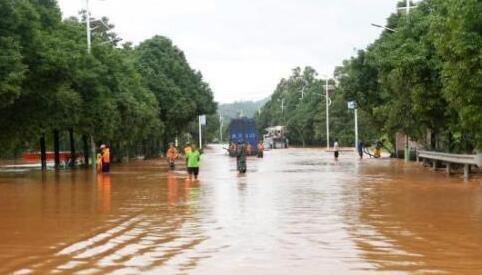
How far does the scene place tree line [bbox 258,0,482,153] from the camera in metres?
21.4

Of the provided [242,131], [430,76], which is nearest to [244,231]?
[430,76]

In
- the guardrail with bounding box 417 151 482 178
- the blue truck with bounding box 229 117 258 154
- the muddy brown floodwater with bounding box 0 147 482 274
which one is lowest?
the muddy brown floodwater with bounding box 0 147 482 274

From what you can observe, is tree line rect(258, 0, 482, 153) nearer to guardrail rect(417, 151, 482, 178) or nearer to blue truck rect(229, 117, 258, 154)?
guardrail rect(417, 151, 482, 178)

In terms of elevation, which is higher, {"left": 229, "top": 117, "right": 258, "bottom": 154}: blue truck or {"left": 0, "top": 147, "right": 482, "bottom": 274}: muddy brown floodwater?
{"left": 229, "top": 117, "right": 258, "bottom": 154}: blue truck

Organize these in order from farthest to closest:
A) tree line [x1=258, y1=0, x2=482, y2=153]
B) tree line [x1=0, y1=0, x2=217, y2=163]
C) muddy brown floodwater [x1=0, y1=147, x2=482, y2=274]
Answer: tree line [x1=0, y1=0, x2=217, y2=163] < tree line [x1=258, y1=0, x2=482, y2=153] < muddy brown floodwater [x1=0, y1=147, x2=482, y2=274]

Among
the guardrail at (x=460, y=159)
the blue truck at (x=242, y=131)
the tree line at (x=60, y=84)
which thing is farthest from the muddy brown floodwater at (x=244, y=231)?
the blue truck at (x=242, y=131)

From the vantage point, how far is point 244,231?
1199 cm

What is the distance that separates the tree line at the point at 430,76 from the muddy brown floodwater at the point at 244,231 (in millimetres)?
3289

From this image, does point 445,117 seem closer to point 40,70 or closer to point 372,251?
point 40,70

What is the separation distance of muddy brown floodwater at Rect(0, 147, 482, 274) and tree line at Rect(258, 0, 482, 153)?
10.8 ft

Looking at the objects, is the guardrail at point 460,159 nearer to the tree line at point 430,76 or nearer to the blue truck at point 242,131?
the tree line at point 430,76

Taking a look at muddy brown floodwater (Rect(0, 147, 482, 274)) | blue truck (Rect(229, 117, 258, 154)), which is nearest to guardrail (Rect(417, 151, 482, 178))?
muddy brown floodwater (Rect(0, 147, 482, 274))

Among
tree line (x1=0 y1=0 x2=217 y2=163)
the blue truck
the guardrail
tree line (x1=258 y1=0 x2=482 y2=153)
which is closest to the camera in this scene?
tree line (x1=258 y1=0 x2=482 y2=153)

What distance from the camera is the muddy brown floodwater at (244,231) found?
889 centimetres
